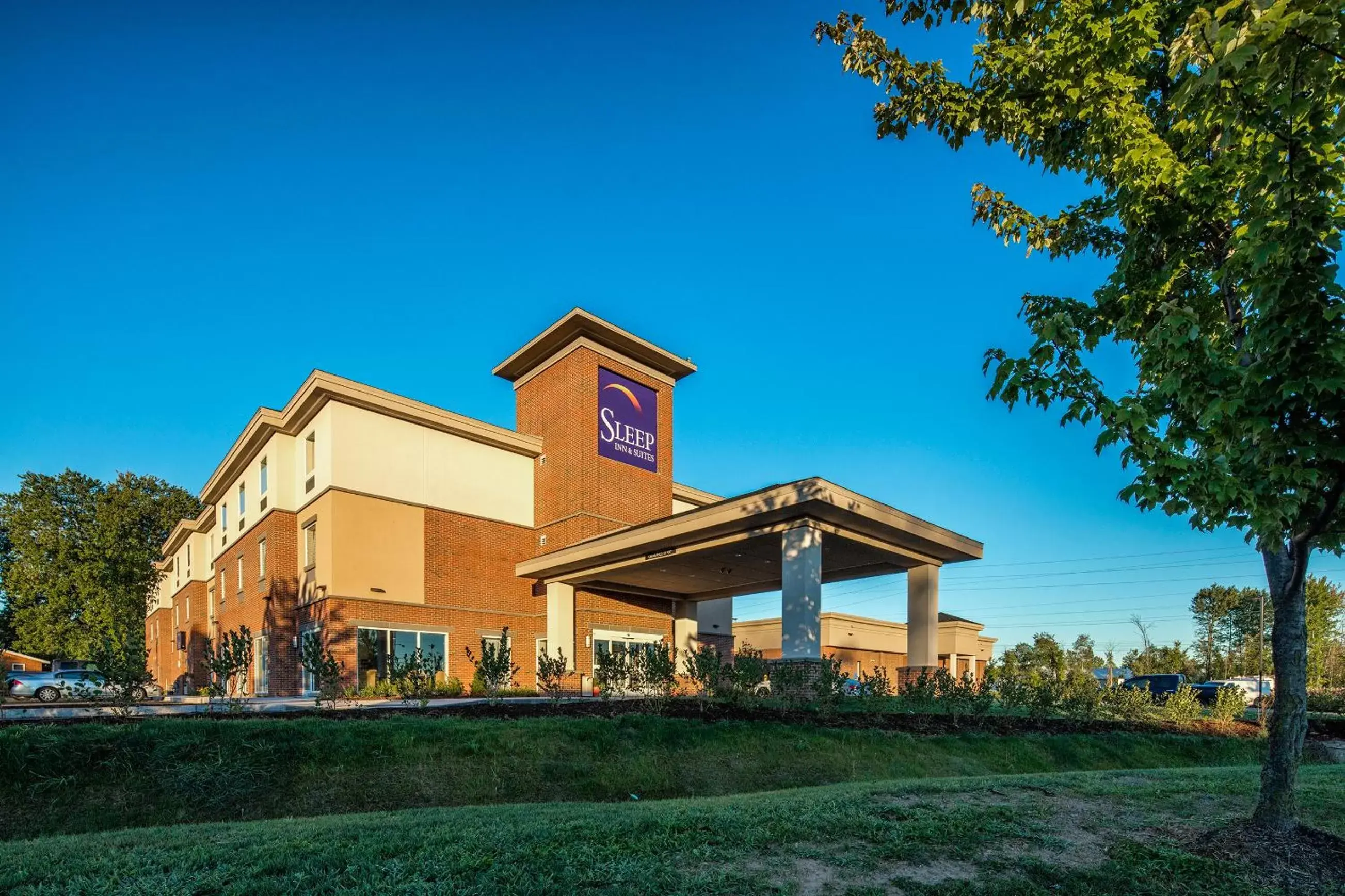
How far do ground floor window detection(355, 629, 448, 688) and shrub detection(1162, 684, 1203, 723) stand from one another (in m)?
18.6

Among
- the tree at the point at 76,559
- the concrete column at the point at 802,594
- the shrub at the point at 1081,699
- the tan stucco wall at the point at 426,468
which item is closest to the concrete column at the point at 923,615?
the shrub at the point at 1081,699

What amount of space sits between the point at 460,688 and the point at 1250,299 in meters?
20.9

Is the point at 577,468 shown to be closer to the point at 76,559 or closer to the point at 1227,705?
the point at 1227,705

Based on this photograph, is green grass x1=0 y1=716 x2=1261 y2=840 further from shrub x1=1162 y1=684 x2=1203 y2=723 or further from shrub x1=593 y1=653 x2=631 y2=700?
shrub x1=1162 y1=684 x2=1203 y2=723

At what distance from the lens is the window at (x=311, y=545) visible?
22.5m

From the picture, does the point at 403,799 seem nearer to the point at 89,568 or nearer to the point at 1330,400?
the point at 1330,400

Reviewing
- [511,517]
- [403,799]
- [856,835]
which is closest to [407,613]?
[511,517]

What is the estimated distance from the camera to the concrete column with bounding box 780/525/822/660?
55.6 ft

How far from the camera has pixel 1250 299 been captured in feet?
15.3

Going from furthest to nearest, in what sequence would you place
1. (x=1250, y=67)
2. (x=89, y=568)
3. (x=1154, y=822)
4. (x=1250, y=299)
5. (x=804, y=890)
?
(x=89, y=568), (x=1154, y=822), (x=1250, y=299), (x=804, y=890), (x=1250, y=67)

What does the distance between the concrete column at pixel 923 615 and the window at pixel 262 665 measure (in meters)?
20.0

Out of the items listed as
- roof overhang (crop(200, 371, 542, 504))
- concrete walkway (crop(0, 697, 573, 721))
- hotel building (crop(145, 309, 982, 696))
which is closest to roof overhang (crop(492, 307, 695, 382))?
hotel building (crop(145, 309, 982, 696))

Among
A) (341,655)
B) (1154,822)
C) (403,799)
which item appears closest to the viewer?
(1154,822)

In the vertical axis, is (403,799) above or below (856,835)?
below
